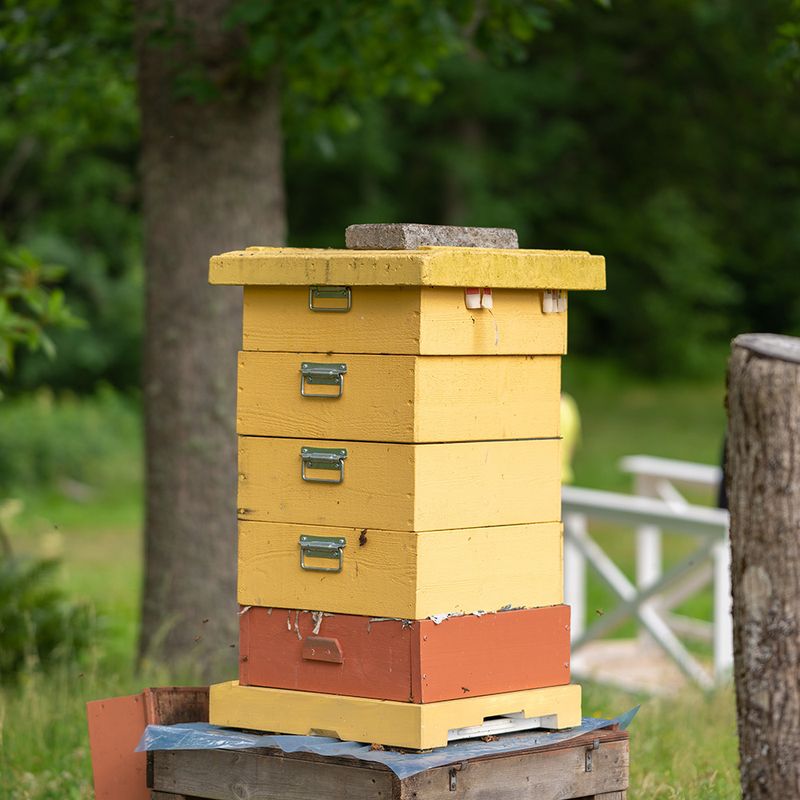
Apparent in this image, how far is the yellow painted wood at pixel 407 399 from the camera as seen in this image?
11.7ft

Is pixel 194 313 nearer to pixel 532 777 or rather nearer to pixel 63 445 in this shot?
pixel 532 777

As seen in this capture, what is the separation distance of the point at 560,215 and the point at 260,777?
83.2ft

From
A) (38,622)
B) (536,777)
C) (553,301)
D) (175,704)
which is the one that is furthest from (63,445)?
(536,777)

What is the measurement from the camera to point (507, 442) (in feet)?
12.4

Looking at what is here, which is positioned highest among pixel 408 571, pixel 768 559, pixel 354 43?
pixel 354 43

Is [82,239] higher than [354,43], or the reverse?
[82,239]

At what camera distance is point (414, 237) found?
3.72 meters

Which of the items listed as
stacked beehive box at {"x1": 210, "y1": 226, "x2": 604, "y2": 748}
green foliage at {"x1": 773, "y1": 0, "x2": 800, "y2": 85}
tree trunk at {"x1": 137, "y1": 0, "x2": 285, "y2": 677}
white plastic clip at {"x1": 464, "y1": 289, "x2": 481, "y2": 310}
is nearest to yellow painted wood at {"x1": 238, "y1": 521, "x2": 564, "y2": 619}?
stacked beehive box at {"x1": 210, "y1": 226, "x2": 604, "y2": 748}

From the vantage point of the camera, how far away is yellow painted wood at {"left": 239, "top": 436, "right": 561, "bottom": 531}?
11.6ft

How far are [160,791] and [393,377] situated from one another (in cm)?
135

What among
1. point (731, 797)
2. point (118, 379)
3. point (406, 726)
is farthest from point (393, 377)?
point (118, 379)

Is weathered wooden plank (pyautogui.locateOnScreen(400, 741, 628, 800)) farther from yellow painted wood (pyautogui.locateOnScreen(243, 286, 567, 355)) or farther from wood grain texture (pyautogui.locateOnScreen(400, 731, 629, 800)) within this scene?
yellow painted wood (pyautogui.locateOnScreen(243, 286, 567, 355))

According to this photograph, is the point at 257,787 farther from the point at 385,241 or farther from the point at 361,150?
the point at 361,150

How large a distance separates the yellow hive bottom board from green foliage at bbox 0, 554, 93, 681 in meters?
3.33
